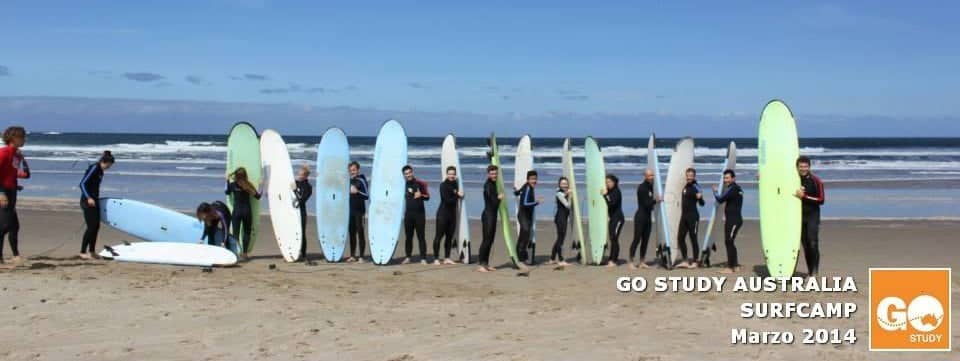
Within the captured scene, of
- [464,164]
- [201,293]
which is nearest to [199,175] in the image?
[464,164]

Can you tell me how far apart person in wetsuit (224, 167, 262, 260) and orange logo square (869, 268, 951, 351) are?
21.9ft

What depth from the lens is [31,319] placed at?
21.3ft

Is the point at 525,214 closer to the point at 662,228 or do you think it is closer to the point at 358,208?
the point at 662,228

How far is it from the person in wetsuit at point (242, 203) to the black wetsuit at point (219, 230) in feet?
0.39

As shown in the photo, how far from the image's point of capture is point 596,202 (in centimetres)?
1020

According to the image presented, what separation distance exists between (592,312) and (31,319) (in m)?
4.29

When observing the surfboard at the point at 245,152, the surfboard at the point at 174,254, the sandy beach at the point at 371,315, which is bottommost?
the sandy beach at the point at 371,315

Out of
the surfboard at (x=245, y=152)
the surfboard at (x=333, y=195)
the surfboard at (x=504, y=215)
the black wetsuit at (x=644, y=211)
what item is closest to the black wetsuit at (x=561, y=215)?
the surfboard at (x=504, y=215)

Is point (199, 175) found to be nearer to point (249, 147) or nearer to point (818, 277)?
point (249, 147)

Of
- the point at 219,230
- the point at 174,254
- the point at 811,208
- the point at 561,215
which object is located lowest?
the point at 174,254

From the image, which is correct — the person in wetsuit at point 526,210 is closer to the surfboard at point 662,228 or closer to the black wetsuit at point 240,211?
the surfboard at point 662,228

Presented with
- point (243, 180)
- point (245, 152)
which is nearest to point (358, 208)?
point (243, 180)

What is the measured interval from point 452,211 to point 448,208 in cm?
7

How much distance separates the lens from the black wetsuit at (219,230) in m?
9.90
